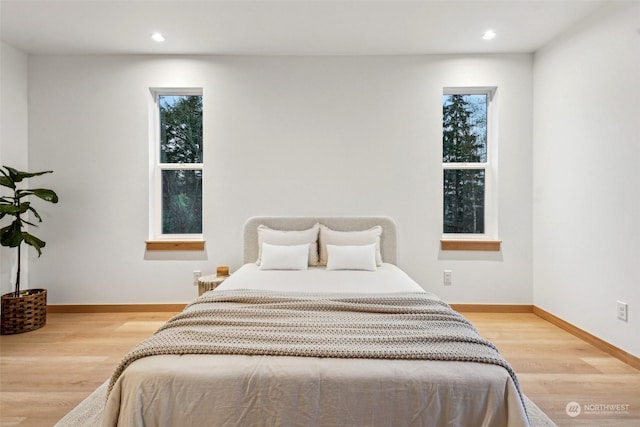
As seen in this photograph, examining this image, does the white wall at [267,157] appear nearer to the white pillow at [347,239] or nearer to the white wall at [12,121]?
the white wall at [12,121]

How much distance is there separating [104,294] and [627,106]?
15.7 ft

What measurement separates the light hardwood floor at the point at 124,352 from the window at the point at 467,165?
0.95 meters

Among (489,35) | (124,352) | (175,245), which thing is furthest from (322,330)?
(489,35)

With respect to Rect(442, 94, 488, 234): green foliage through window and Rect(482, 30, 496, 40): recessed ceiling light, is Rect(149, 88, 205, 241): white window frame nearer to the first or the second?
Rect(442, 94, 488, 234): green foliage through window

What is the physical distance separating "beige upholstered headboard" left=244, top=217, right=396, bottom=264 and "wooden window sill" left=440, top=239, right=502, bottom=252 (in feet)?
1.84

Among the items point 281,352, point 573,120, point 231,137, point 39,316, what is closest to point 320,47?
point 231,137

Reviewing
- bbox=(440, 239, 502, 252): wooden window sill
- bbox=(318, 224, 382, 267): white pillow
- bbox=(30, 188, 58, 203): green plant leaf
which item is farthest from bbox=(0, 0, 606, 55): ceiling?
bbox=(440, 239, 502, 252): wooden window sill

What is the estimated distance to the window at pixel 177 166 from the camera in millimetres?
3779

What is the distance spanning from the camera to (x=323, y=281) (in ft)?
8.73

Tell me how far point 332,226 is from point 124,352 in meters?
2.06

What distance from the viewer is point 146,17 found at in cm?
289

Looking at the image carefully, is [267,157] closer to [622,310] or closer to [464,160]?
[464,160]

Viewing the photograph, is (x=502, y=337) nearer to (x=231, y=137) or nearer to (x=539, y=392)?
(x=539, y=392)

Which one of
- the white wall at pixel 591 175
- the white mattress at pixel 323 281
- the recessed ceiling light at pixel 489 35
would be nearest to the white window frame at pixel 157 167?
the white mattress at pixel 323 281
